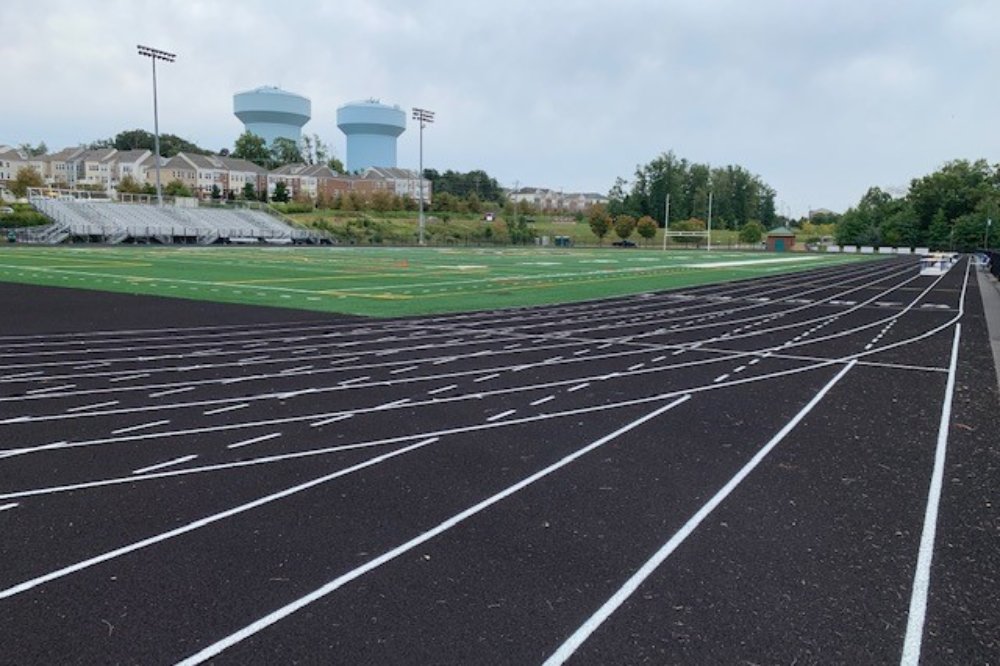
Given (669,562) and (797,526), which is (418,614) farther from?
(797,526)

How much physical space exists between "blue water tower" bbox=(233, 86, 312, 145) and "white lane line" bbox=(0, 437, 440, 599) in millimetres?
162039

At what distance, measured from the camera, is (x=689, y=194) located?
463 ft

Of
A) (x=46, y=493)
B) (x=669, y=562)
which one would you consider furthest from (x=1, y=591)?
(x=669, y=562)

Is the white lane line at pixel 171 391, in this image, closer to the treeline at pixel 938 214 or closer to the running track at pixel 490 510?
the running track at pixel 490 510

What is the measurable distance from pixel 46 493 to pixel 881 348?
1347 centimetres

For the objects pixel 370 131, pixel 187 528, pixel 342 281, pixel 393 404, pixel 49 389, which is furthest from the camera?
pixel 370 131

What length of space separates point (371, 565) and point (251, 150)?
14912 centimetres

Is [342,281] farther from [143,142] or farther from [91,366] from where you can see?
[143,142]

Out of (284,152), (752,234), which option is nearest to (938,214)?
(752,234)

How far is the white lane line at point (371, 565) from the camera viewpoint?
12.1 feet

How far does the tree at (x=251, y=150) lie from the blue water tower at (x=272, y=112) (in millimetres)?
15558

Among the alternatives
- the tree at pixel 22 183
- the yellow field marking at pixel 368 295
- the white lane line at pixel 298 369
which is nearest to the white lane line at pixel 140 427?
the white lane line at pixel 298 369

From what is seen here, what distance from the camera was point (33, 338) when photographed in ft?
42.7

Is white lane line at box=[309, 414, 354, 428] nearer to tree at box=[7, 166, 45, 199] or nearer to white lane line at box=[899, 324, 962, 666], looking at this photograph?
white lane line at box=[899, 324, 962, 666]
